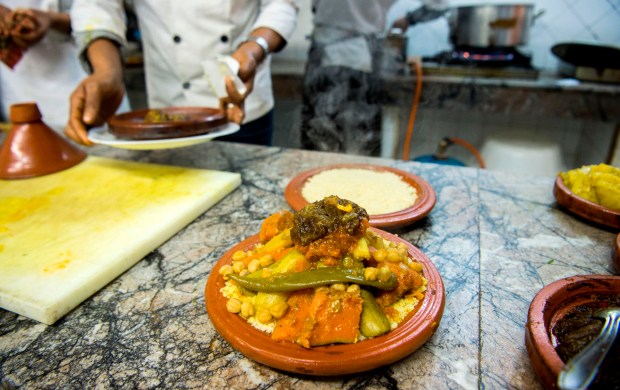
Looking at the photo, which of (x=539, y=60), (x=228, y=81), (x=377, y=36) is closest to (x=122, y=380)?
(x=228, y=81)

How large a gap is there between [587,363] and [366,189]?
0.99 meters

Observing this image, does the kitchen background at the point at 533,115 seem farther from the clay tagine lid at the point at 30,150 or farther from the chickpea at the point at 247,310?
the chickpea at the point at 247,310

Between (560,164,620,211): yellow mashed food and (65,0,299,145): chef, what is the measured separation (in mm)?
1523

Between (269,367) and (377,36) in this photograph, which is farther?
(377,36)

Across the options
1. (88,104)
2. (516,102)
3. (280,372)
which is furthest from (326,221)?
(516,102)

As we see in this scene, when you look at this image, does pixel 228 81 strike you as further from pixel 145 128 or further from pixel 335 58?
pixel 335 58

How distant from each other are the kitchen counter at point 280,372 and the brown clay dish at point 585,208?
0.04m

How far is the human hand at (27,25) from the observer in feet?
7.73

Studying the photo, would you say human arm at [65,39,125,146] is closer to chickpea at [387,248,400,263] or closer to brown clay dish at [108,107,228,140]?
brown clay dish at [108,107,228,140]

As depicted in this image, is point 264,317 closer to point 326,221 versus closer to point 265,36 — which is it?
point 326,221

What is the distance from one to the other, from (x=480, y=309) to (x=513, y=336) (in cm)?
11

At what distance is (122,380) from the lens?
0.86 m

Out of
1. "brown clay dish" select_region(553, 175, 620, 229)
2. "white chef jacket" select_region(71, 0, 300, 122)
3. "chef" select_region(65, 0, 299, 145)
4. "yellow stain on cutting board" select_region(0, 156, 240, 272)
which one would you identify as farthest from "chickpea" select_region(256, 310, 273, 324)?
"white chef jacket" select_region(71, 0, 300, 122)

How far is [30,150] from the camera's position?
1.91 m
